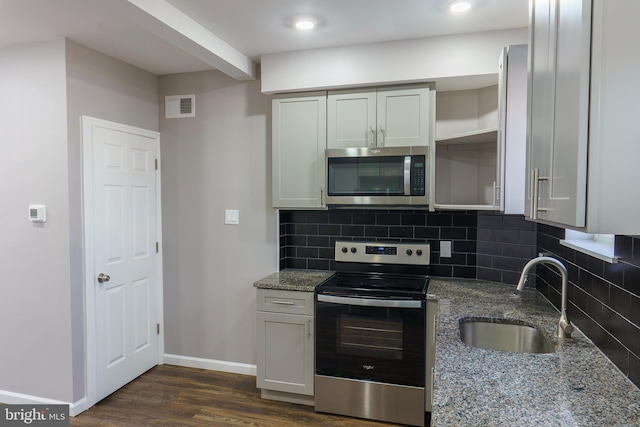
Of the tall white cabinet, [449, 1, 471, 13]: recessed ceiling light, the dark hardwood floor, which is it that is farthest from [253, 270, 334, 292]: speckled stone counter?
the tall white cabinet

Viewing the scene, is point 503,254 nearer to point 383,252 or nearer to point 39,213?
point 383,252

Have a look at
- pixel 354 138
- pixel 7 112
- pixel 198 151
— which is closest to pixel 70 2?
→ pixel 7 112

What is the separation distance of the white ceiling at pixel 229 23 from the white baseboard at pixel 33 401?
7.94 feet

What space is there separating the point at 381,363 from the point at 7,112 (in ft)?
9.99

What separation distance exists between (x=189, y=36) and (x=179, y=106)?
114 cm

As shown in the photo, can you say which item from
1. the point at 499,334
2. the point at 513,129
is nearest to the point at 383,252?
the point at 499,334

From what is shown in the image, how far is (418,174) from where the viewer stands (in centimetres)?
260

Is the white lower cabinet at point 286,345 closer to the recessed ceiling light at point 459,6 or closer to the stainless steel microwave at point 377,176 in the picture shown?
the stainless steel microwave at point 377,176

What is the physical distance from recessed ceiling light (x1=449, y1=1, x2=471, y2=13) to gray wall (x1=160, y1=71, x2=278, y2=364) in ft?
5.01

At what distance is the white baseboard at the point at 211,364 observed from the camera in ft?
10.8

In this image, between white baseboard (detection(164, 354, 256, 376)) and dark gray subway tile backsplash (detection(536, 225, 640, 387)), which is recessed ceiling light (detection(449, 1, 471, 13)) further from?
white baseboard (detection(164, 354, 256, 376))

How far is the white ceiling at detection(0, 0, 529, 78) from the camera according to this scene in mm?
2109

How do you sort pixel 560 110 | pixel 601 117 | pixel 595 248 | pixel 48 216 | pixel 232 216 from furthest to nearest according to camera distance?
1. pixel 232 216
2. pixel 48 216
3. pixel 595 248
4. pixel 560 110
5. pixel 601 117

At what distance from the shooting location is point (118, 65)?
3006 millimetres
